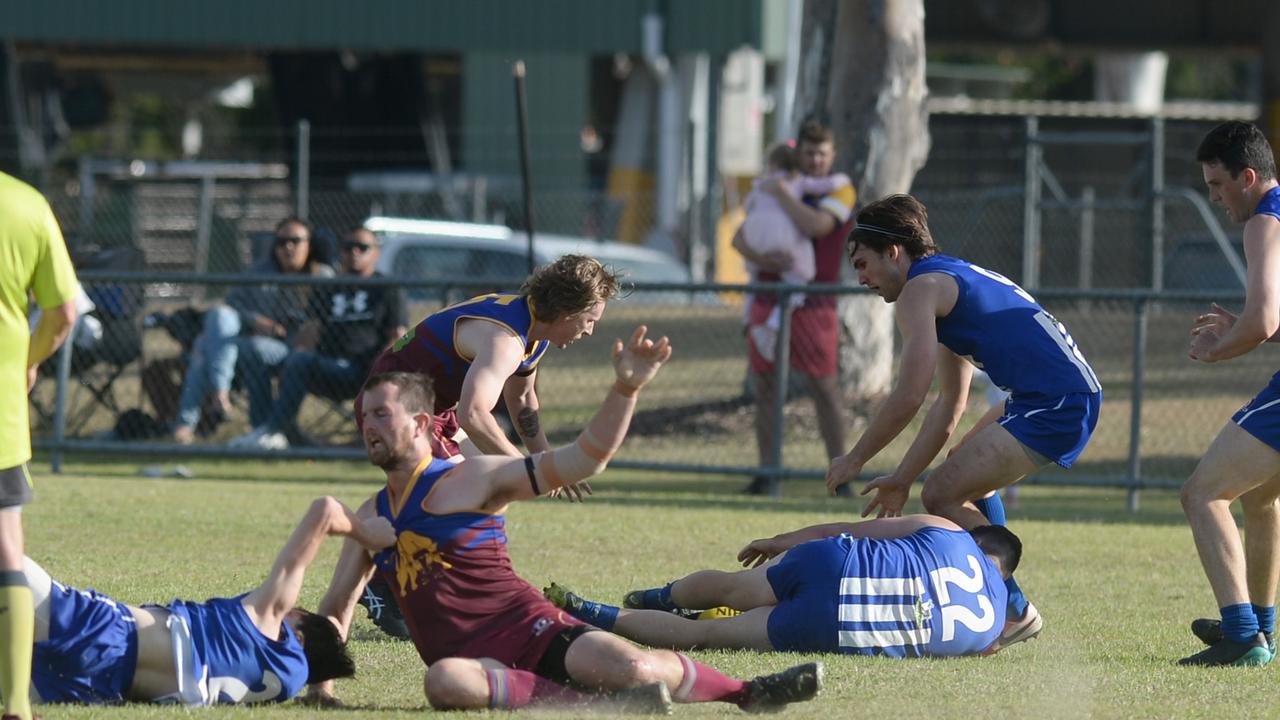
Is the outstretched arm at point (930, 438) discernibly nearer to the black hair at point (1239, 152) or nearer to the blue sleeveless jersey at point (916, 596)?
the blue sleeveless jersey at point (916, 596)

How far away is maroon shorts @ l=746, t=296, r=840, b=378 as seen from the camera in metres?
12.3

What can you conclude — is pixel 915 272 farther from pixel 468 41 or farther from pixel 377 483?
pixel 468 41

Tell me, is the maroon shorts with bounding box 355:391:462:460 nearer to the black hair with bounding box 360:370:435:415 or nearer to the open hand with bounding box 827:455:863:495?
the black hair with bounding box 360:370:435:415

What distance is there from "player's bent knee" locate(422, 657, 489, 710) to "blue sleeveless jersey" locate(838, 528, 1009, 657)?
1601 millimetres

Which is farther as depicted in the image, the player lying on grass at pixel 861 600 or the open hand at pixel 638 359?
the player lying on grass at pixel 861 600

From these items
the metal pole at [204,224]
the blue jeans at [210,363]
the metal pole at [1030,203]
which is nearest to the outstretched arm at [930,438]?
the blue jeans at [210,363]

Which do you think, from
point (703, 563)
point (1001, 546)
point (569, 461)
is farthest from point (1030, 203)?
point (569, 461)

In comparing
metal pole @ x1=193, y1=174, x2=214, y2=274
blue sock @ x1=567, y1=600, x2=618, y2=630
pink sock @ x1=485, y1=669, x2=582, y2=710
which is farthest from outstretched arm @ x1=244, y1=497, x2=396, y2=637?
metal pole @ x1=193, y1=174, x2=214, y2=274

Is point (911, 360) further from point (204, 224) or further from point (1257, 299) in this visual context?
point (204, 224)

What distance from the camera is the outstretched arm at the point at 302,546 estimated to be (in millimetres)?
5414

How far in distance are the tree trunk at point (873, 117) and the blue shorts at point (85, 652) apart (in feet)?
36.5

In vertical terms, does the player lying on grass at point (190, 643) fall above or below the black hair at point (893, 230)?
below

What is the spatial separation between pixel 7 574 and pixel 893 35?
488 inches

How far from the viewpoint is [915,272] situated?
7141 mm
